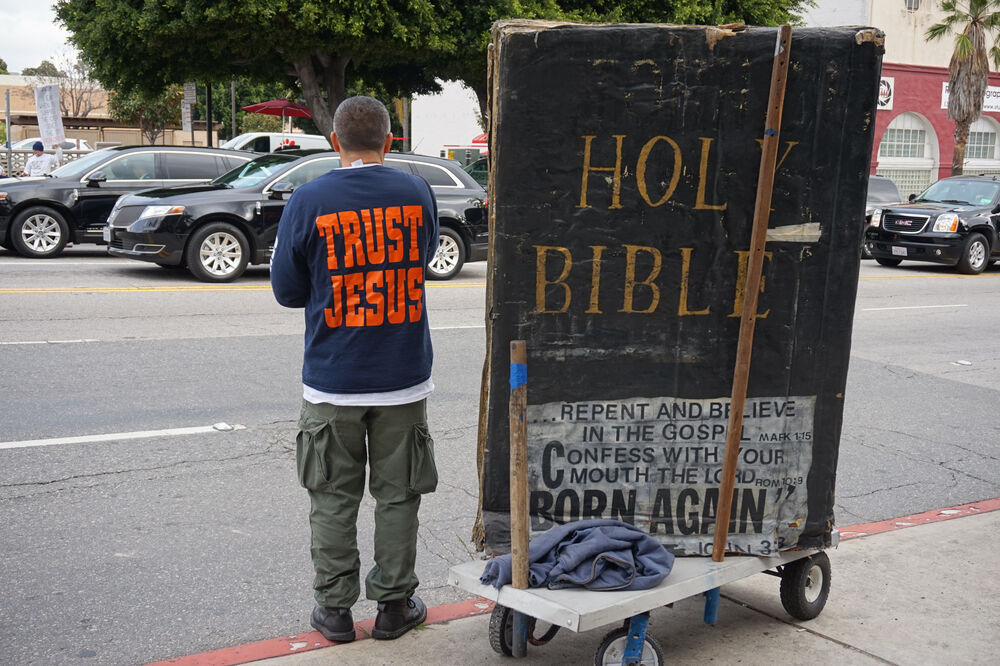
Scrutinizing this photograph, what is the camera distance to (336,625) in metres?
3.68

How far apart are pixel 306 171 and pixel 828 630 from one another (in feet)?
35.8

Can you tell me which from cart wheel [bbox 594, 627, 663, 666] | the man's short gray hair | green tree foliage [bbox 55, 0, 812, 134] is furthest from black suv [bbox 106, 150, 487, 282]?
cart wheel [bbox 594, 627, 663, 666]

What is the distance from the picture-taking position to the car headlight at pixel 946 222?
18469mm

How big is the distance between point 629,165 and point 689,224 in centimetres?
30

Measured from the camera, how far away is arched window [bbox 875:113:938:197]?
36.8 m

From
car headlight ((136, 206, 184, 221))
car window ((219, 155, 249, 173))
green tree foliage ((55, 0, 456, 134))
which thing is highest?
green tree foliage ((55, 0, 456, 134))

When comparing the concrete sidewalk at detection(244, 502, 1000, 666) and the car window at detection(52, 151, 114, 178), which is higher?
the car window at detection(52, 151, 114, 178)

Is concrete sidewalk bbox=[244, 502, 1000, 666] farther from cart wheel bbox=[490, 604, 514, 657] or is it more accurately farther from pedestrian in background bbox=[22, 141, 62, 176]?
pedestrian in background bbox=[22, 141, 62, 176]

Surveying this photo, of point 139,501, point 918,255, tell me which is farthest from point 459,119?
point 139,501

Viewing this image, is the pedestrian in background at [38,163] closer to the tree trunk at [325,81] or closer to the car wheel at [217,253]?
the tree trunk at [325,81]

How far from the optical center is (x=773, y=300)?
354 cm

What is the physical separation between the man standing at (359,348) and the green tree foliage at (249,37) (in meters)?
17.3

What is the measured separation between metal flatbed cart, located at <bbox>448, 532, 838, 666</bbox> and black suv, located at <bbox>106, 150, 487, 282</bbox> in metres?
9.37

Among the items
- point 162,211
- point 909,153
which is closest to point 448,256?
point 162,211
